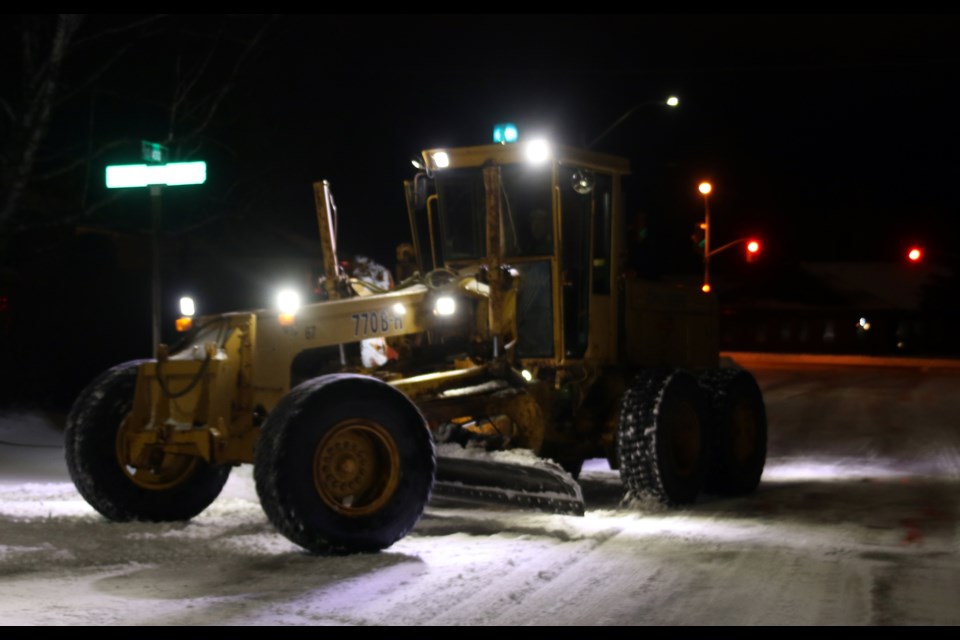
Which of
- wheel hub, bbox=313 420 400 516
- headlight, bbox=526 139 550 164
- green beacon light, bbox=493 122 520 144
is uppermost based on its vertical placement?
green beacon light, bbox=493 122 520 144

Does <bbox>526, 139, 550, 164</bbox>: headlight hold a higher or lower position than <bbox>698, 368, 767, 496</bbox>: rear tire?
higher

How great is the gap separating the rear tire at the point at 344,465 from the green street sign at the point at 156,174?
5.90 metres

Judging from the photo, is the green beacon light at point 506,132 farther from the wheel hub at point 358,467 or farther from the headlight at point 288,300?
the wheel hub at point 358,467

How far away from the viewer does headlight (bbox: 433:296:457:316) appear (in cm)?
1097

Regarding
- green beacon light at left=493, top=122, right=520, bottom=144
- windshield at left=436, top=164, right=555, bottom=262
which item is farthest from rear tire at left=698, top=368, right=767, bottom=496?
green beacon light at left=493, top=122, right=520, bottom=144

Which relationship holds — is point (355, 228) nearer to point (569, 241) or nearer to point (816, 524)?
point (569, 241)

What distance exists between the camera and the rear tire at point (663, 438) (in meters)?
11.6

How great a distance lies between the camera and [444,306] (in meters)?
11.0

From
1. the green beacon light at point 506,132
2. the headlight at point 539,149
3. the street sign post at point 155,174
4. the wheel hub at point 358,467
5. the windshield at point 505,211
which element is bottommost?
the wheel hub at point 358,467

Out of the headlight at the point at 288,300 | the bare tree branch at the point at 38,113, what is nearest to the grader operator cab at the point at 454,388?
the headlight at the point at 288,300

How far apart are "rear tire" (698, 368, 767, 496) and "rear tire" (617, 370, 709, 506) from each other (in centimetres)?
56

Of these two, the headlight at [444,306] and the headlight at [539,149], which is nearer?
the headlight at [444,306]

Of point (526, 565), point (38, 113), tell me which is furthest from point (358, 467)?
point (38, 113)

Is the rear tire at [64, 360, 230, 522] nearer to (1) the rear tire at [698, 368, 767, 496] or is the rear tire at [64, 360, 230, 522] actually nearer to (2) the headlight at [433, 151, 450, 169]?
(2) the headlight at [433, 151, 450, 169]
